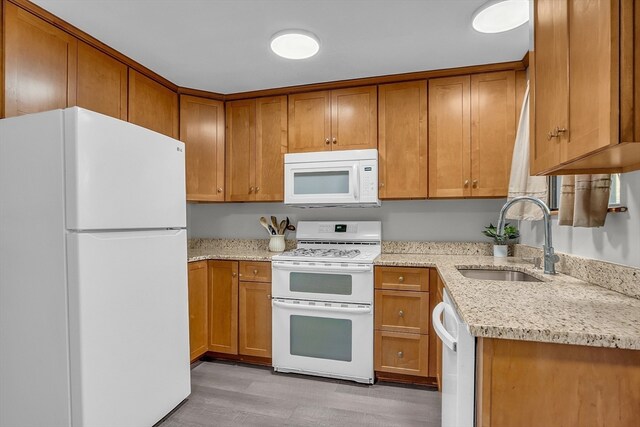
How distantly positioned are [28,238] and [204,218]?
189 cm

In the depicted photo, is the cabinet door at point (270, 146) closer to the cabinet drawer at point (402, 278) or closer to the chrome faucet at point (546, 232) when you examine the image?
the cabinet drawer at point (402, 278)

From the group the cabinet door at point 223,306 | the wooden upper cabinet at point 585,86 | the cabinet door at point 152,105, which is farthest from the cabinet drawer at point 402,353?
the cabinet door at point 152,105

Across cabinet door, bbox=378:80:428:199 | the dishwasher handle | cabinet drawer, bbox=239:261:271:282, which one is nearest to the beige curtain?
the dishwasher handle

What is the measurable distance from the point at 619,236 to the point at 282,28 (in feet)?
6.34

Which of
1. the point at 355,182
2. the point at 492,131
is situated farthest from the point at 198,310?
the point at 492,131

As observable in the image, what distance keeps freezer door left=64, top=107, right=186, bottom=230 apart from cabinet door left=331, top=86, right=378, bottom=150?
130cm

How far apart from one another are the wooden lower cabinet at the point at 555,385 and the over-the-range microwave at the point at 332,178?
1.75m

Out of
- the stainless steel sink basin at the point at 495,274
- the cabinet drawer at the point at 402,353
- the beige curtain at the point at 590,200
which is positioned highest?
the beige curtain at the point at 590,200

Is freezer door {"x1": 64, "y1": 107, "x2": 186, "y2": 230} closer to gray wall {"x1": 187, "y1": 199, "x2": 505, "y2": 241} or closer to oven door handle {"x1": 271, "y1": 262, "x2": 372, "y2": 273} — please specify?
oven door handle {"x1": 271, "y1": 262, "x2": 372, "y2": 273}

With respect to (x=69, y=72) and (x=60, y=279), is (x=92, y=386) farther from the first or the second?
(x=69, y=72)

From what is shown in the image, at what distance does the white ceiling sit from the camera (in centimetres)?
172

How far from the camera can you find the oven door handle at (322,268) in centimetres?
232

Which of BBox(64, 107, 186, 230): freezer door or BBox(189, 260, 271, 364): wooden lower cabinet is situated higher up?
BBox(64, 107, 186, 230): freezer door

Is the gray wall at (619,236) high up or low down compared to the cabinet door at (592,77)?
down
